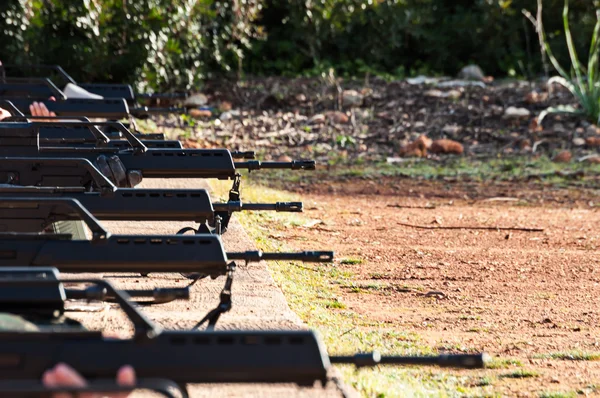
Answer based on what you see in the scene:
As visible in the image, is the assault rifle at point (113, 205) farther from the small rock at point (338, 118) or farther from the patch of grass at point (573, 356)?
the small rock at point (338, 118)

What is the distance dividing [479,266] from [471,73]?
9.20 m

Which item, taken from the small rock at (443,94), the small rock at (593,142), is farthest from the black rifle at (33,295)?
the small rock at (443,94)

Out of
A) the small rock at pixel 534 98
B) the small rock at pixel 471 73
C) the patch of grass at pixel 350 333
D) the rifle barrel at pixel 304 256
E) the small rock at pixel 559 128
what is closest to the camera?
the rifle barrel at pixel 304 256

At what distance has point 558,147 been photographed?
42.5 feet

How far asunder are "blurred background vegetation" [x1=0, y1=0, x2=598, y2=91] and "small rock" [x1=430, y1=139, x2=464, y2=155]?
3339 millimetres

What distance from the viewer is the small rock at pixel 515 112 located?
45.1 ft

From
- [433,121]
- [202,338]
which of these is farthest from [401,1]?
[202,338]

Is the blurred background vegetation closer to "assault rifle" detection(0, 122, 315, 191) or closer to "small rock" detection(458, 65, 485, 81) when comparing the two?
"small rock" detection(458, 65, 485, 81)

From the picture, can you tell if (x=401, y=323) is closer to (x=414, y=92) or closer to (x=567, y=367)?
(x=567, y=367)

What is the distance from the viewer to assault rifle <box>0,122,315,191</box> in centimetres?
596

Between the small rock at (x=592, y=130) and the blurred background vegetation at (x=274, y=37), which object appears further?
the small rock at (x=592, y=130)

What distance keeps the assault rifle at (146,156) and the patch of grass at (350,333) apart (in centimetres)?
65

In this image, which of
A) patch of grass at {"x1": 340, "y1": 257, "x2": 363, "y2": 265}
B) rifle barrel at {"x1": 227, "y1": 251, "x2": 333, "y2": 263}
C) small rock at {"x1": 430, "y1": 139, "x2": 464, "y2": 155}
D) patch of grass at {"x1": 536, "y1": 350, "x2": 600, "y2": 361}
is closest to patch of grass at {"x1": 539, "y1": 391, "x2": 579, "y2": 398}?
patch of grass at {"x1": 536, "y1": 350, "x2": 600, "y2": 361}

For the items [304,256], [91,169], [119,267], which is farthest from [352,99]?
[119,267]
